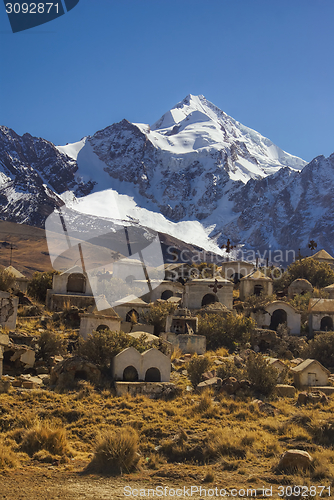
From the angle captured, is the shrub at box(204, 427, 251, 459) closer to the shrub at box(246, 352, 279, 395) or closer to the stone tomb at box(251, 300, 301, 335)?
the shrub at box(246, 352, 279, 395)

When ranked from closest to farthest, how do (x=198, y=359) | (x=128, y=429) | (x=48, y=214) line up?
(x=128, y=429), (x=198, y=359), (x=48, y=214)

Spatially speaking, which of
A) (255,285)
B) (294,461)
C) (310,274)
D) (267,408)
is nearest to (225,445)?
(294,461)

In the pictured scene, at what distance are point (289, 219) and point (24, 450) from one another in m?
194

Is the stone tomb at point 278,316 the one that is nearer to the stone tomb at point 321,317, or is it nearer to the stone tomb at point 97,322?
the stone tomb at point 321,317

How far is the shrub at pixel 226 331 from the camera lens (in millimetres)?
27578

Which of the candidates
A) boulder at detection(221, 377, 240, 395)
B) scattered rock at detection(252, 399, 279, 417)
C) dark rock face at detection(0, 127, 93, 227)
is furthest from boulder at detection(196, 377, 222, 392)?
dark rock face at detection(0, 127, 93, 227)

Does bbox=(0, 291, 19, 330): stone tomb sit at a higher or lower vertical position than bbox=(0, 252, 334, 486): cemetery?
higher

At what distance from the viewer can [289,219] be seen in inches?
7840

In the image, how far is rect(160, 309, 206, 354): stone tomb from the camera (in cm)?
2622

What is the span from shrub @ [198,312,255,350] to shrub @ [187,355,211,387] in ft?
21.1

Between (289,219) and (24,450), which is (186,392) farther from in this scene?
(289,219)

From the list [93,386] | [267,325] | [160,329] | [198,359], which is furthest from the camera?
[267,325]

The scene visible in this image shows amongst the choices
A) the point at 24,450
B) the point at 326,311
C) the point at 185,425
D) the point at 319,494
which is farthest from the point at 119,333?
the point at 326,311

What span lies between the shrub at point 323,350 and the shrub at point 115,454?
14.3 m
